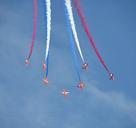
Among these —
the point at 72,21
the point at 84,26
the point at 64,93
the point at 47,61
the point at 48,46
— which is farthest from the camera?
the point at 64,93

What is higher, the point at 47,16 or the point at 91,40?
the point at 47,16

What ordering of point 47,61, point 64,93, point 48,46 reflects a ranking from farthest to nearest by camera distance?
point 64,93 < point 47,61 < point 48,46

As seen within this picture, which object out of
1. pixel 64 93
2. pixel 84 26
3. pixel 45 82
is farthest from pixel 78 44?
pixel 64 93

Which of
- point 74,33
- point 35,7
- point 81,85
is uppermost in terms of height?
point 35,7

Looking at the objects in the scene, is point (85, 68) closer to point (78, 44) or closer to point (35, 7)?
point (78, 44)

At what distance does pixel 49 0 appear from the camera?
31.6 metres

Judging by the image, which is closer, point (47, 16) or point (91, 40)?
point (91, 40)

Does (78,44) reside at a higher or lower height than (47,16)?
lower

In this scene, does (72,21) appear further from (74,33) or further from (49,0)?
(49,0)

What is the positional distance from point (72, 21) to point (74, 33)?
1380mm

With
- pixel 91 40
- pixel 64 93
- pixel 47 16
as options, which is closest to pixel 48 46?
pixel 47 16

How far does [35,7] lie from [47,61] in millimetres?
8938

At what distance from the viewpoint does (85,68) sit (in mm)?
35531

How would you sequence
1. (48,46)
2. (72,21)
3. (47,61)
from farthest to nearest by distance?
(47,61) < (48,46) < (72,21)
